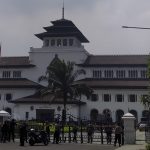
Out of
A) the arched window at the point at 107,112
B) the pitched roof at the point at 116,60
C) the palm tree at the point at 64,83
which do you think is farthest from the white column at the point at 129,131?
the pitched roof at the point at 116,60

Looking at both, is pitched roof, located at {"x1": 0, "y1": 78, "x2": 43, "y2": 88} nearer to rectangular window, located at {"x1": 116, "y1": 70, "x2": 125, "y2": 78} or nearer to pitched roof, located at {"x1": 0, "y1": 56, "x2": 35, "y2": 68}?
pitched roof, located at {"x1": 0, "y1": 56, "x2": 35, "y2": 68}

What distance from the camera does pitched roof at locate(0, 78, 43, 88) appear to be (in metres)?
70.9

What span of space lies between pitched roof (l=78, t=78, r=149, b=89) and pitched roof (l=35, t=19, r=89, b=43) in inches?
361

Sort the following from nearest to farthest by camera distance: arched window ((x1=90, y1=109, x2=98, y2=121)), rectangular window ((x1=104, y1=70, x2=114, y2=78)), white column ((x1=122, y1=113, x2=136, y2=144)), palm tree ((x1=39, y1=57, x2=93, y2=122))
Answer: white column ((x1=122, y1=113, x2=136, y2=144)), palm tree ((x1=39, y1=57, x2=93, y2=122)), arched window ((x1=90, y1=109, x2=98, y2=121)), rectangular window ((x1=104, y1=70, x2=114, y2=78))

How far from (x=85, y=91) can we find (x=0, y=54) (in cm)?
3353

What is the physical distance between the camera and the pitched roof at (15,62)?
248ft

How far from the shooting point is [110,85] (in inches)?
2675

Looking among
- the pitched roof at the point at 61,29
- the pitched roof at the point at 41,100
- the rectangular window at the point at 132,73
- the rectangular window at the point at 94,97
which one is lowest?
the pitched roof at the point at 41,100

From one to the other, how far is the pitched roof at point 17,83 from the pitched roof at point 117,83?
915 centimetres

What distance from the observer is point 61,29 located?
7550 cm

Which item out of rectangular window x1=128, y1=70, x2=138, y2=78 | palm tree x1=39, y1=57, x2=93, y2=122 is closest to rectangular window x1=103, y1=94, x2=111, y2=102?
rectangular window x1=128, y1=70, x2=138, y2=78

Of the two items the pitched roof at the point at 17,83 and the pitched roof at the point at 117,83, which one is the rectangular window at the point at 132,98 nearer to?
the pitched roof at the point at 117,83

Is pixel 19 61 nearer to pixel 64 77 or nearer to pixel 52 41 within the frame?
pixel 52 41

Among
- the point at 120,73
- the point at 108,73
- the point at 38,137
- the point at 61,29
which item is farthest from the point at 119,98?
the point at 38,137
